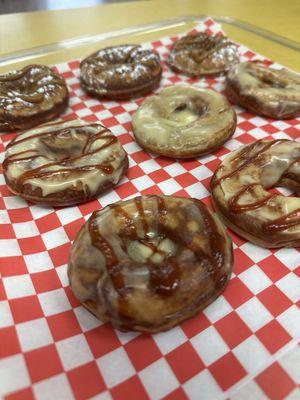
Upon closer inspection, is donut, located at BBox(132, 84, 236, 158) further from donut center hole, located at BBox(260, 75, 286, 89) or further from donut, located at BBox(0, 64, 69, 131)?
donut, located at BBox(0, 64, 69, 131)

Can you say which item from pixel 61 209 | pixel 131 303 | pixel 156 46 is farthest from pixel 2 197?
pixel 156 46

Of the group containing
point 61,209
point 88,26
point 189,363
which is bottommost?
point 189,363

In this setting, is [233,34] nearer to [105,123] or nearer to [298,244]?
[105,123]

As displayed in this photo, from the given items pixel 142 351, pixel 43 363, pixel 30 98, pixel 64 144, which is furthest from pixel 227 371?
pixel 30 98

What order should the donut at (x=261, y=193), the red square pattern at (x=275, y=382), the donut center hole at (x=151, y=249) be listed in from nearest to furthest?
1. the red square pattern at (x=275, y=382)
2. the donut center hole at (x=151, y=249)
3. the donut at (x=261, y=193)

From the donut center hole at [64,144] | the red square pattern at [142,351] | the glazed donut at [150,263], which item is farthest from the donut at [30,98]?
the red square pattern at [142,351]

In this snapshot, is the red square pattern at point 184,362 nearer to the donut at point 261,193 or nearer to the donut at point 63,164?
the donut at point 261,193
